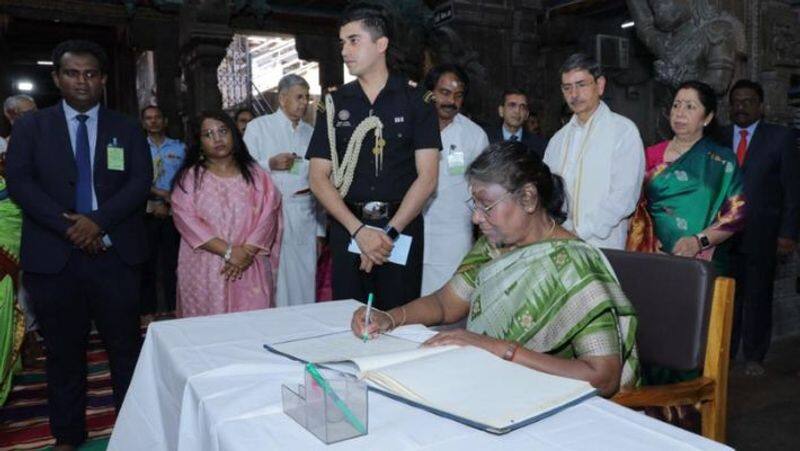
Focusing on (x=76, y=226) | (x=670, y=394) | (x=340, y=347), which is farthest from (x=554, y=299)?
(x=76, y=226)

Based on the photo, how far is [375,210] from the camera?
2.33 meters

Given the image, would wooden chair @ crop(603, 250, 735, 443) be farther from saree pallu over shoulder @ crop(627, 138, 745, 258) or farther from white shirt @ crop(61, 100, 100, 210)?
white shirt @ crop(61, 100, 100, 210)

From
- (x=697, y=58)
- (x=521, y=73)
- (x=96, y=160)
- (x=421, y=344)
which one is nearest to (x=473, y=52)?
(x=521, y=73)

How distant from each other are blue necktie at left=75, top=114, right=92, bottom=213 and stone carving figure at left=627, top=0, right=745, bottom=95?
3036mm

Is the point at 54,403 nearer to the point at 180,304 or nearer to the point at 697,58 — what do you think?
the point at 180,304

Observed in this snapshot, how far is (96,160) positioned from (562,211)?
5.70 ft

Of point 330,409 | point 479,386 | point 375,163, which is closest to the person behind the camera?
point 330,409

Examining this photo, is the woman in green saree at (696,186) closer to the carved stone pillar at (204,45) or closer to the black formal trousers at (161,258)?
the black formal trousers at (161,258)

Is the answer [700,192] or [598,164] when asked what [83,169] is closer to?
[598,164]

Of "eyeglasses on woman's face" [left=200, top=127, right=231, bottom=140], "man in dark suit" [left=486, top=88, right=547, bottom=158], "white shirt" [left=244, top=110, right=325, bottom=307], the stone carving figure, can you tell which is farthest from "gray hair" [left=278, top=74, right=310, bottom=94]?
the stone carving figure

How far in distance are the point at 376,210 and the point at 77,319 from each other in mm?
1151

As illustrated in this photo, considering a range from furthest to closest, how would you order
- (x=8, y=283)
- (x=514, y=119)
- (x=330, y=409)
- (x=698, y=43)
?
1. (x=514, y=119)
2. (x=698, y=43)
3. (x=8, y=283)
4. (x=330, y=409)

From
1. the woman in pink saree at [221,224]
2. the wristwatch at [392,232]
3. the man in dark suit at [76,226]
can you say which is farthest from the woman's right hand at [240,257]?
the wristwatch at [392,232]

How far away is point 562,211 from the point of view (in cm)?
149
